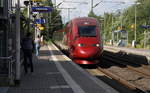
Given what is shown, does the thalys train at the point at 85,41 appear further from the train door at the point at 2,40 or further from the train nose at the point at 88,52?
the train door at the point at 2,40

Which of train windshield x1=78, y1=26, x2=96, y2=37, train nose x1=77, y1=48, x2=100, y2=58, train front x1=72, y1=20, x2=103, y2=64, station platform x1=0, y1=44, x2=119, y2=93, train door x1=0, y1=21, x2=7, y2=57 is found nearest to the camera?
station platform x1=0, y1=44, x2=119, y2=93

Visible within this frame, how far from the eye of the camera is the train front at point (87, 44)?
80.5 feet

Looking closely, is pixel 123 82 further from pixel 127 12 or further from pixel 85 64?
pixel 127 12

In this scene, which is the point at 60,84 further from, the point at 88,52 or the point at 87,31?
the point at 87,31

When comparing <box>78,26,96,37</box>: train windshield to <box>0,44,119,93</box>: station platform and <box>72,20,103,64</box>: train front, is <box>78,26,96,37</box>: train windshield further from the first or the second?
<box>0,44,119,93</box>: station platform

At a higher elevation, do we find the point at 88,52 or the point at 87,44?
the point at 87,44

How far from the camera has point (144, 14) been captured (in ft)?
339

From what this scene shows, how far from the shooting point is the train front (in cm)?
2455

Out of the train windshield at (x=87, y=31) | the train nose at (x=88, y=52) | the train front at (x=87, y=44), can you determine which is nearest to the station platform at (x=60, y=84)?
the train nose at (x=88, y=52)

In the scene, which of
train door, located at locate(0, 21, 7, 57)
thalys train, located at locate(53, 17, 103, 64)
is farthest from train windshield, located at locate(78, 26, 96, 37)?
train door, located at locate(0, 21, 7, 57)

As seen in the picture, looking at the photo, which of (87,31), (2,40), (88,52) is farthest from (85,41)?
(2,40)

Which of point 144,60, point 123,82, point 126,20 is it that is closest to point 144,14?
point 126,20

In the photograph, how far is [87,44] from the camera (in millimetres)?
24703

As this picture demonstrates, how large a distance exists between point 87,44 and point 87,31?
1.39 metres
